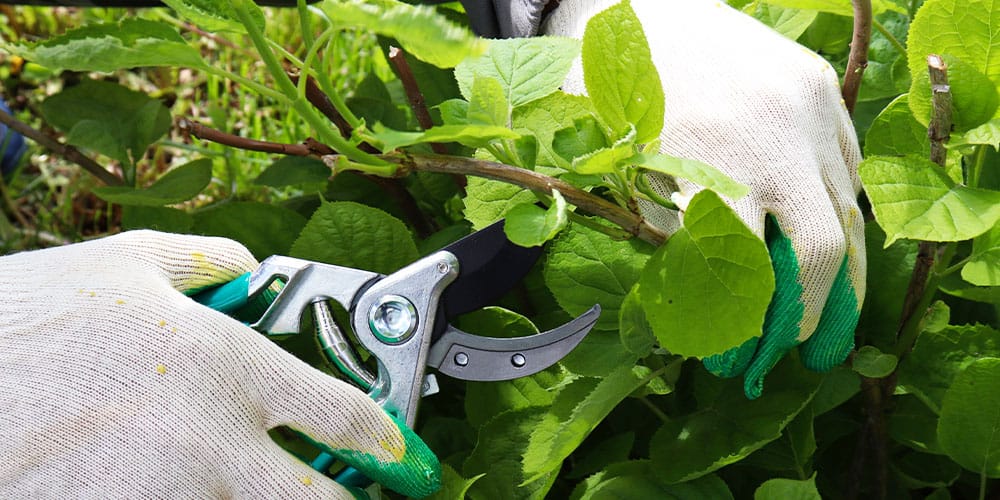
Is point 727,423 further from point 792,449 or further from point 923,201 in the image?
point 923,201

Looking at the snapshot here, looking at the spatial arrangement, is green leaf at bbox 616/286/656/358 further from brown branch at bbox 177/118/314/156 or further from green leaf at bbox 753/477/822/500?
brown branch at bbox 177/118/314/156

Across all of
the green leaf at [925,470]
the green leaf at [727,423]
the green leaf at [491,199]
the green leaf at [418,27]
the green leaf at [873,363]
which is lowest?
the green leaf at [925,470]

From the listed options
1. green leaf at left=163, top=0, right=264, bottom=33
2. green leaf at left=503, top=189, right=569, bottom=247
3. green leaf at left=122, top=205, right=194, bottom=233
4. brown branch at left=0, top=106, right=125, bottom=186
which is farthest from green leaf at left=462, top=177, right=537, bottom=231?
brown branch at left=0, top=106, right=125, bottom=186

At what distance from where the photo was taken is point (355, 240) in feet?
3.62

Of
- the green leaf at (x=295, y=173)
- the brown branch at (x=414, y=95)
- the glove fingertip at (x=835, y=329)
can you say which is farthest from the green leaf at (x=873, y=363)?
the green leaf at (x=295, y=173)

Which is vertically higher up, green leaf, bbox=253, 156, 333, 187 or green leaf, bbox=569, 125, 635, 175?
green leaf, bbox=569, 125, 635, 175

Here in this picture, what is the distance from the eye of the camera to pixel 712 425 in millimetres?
1025

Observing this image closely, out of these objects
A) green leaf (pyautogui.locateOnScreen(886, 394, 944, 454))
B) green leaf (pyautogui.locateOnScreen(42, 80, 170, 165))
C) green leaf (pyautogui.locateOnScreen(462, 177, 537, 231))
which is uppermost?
green leaf (pyautogui.locateOnScreen(462, 177, 537, 231))

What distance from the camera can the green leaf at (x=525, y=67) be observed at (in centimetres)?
86

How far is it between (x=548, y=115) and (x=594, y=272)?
0.19 m

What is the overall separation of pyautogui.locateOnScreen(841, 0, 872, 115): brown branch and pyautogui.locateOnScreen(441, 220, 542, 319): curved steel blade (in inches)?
15.4

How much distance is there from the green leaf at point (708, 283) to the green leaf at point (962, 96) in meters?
0.28

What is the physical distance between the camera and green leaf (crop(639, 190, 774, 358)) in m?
0.76

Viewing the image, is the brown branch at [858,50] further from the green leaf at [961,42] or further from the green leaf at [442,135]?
the green leaf at [442,135]
